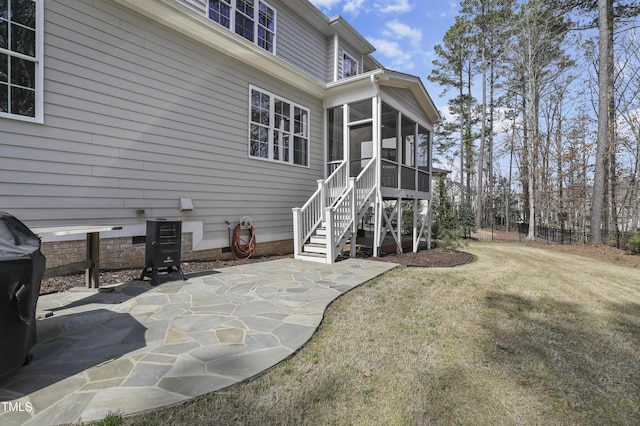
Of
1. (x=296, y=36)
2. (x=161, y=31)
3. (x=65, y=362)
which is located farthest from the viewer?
(x=296, y=36)

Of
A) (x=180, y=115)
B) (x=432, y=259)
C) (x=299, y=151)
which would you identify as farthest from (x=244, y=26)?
(x=432, y=259)

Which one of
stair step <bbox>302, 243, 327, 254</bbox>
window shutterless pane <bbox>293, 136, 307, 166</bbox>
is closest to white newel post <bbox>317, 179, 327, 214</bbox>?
stair step <bbox>302, 243, 327, 254</bbox>

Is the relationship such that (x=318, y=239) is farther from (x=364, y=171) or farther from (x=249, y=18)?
(x=249, y=18)

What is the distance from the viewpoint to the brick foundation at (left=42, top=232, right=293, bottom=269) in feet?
14.2

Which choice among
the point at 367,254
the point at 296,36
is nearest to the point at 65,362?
the point at 367,254

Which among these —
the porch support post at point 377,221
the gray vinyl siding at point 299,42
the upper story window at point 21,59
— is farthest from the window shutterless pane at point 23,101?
the porch support post at point 377,221

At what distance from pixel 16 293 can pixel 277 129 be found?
648 centimetres

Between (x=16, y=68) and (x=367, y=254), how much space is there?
760 cm

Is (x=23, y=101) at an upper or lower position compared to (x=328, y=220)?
upper

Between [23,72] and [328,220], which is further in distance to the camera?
[328,220]

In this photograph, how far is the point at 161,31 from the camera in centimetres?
549

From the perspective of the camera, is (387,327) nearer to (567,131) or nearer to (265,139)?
(265,139)

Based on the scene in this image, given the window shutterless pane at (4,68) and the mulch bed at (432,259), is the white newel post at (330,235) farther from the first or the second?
the window shutterless pane at (4,68)

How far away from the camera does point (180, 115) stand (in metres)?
5.76
